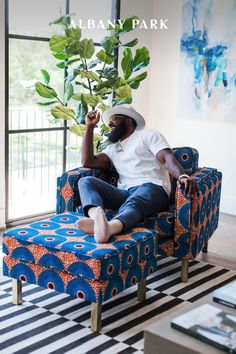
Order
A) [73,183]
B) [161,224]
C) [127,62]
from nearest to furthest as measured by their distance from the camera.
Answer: [161,224], [73,183], [127,62]

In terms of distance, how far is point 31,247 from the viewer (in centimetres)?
284

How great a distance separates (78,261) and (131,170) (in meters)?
1.14

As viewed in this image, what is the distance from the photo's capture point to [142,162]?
12.0 ft

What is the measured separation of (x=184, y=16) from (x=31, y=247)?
3.35 m

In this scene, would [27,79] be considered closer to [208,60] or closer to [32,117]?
[32,117]

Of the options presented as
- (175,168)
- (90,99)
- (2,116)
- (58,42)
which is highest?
(58,42)

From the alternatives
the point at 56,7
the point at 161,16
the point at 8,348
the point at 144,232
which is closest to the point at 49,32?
the point at 56,7

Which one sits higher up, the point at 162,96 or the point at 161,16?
the point at 161,16

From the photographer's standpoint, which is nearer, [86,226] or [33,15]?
[86,226]

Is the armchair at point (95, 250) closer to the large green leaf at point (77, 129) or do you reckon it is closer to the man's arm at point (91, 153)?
the man's arm at point (91, 153)

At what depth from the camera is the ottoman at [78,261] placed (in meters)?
2.66

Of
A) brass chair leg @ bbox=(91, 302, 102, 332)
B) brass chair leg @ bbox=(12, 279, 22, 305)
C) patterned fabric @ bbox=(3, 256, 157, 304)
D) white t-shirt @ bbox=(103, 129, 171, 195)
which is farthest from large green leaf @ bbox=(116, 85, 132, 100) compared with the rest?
brass chair leg @ bbox=(91, 302, 102, 332)

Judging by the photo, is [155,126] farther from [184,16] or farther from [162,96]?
[184,16]

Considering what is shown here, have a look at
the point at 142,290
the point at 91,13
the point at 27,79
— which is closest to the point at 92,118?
the point at 27,79
